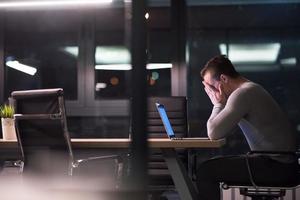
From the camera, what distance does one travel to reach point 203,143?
8.95ft

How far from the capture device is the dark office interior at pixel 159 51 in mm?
5195

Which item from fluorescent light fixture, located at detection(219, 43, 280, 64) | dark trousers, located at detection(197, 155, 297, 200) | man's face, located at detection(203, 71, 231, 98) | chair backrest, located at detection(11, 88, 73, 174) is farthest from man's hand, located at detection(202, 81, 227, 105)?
fluorescent light fixture, located at detection(219, 43, 280, 64)

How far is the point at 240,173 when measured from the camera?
8.84 feet

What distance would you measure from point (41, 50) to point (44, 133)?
2761 millimetres

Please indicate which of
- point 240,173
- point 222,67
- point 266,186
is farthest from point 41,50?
point 266,186

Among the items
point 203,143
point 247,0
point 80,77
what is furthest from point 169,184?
point 247,0

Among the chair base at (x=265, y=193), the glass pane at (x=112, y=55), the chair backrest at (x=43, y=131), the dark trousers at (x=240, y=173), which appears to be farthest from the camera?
A: the glass pane at (x=112, y=55)

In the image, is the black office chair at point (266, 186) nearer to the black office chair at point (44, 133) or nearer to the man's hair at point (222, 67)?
the man's hair at point (222, 67)

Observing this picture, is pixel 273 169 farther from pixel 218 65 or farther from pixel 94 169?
pixel 94 169

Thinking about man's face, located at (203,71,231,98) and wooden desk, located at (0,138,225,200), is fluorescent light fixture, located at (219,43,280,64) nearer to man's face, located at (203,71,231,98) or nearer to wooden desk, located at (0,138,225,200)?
man's face, located at (203,71,231,98)

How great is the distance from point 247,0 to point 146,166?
16.4 ft

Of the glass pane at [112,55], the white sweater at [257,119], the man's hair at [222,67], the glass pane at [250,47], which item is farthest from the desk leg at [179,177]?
the glass pane at [250,47]

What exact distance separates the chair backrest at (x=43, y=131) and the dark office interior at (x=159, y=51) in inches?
83.5

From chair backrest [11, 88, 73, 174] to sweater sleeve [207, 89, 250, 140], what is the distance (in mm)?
962
